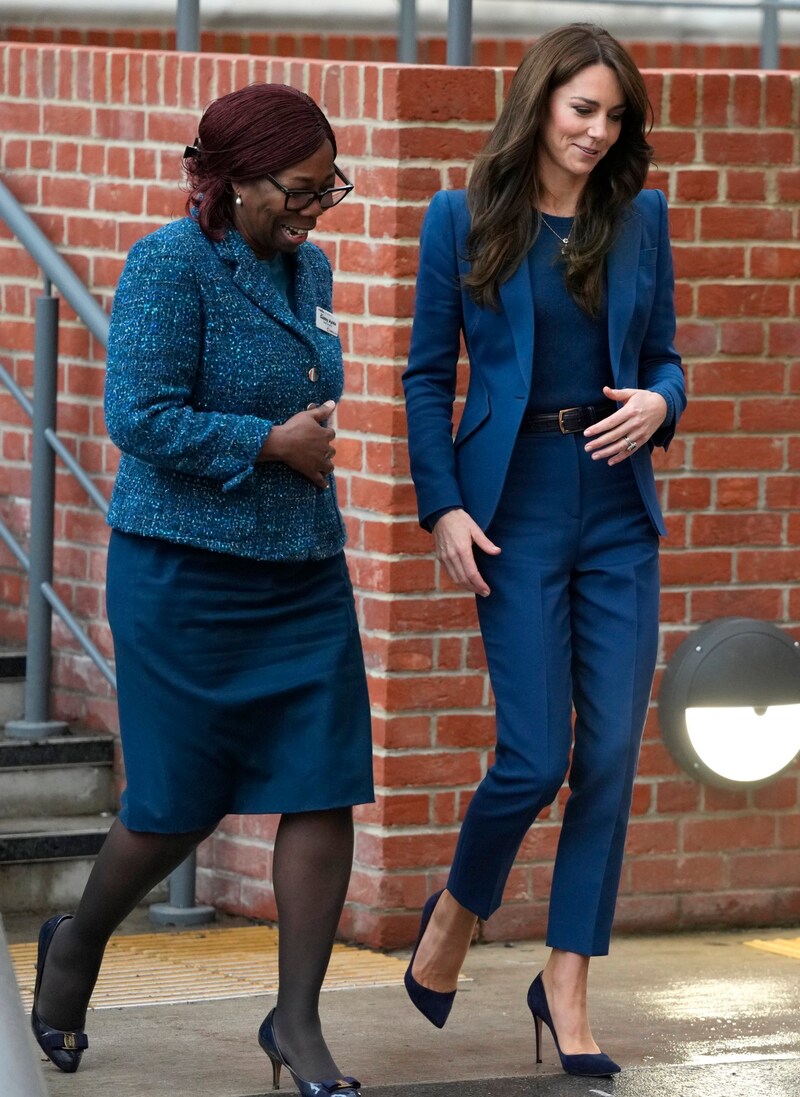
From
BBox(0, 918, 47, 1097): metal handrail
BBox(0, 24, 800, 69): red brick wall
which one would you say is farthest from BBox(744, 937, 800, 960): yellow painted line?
BBox(0, 24, 800, 69): red brick wall

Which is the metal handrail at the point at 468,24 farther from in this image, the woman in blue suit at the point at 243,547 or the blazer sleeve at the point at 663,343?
the woman in blue suit at the point at 243,547

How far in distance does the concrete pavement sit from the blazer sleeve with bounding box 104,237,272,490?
4.11 ft

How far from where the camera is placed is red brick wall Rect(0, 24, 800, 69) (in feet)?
27.3

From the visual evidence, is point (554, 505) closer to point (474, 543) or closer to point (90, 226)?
point (474, 543)

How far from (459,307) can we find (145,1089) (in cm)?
163

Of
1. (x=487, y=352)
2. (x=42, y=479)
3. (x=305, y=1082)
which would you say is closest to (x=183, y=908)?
(x=42, y=479)

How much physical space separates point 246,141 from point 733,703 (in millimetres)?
2422

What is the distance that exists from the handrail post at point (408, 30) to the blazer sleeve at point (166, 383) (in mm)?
2124

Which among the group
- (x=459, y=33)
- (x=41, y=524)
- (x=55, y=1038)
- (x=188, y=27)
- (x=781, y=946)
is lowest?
(x=781, y=946)

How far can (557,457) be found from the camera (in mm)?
4402

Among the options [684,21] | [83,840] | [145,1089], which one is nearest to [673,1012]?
[145,1089]

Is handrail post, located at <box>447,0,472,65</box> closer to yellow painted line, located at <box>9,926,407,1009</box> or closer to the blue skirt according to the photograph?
the blue skirt

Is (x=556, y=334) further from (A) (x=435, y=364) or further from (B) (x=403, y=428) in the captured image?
(B) (x=403, y=428)

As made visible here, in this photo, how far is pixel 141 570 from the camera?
4.17m
